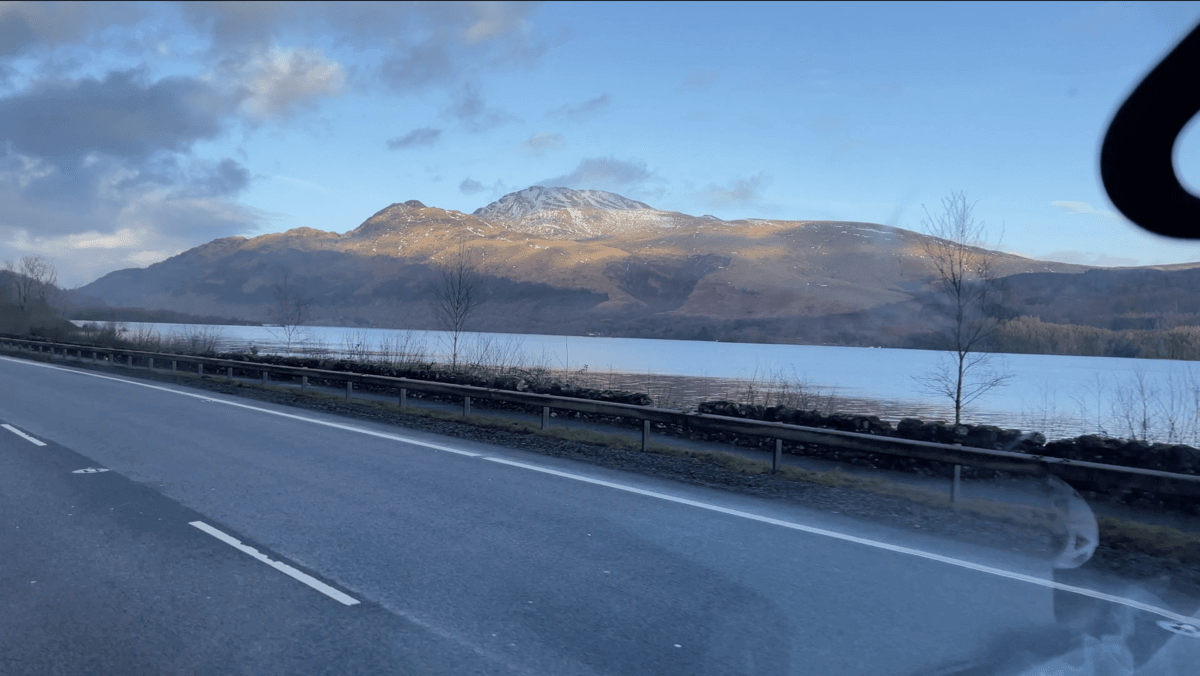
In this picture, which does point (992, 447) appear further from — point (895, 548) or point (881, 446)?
point (895, 548)

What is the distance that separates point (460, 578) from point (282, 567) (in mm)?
1358

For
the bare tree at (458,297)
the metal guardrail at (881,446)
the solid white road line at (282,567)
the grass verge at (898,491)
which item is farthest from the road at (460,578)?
the bare tree at (458,297)

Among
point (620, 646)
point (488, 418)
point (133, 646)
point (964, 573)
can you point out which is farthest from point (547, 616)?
point (488, 418)

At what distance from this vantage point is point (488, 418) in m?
17.7

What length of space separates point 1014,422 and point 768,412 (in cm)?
2080

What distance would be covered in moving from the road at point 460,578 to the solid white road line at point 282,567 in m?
0.03

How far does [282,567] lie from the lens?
21.4 feet

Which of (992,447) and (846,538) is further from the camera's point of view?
(992,447)

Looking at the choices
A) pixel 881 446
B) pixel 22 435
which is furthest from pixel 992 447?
pixel 22 435

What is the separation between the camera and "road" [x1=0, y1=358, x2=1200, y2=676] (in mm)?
4883

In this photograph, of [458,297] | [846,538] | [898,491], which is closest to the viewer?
[846,538]

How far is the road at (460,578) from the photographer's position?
16.0 feet

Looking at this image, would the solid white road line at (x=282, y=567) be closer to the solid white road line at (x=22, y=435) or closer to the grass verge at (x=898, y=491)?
the grass verge at (x=898, y=491)

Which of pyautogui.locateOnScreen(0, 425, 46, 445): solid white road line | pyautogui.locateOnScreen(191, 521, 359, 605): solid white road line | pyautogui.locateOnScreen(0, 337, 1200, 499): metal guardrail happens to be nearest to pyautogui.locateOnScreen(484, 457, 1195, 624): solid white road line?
pyautogui.locateOnScreen(0, 337, 1200, 499): metal guardrail
